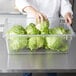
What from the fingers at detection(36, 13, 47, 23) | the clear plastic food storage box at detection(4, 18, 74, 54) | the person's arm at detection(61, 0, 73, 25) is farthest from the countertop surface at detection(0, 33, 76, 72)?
the person's arm at detection(61, 0, 73, 25)

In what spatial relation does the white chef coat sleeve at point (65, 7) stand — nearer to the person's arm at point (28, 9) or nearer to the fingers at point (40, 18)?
the person's arm at point (28, 9)

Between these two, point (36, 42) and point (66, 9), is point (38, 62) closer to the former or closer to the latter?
point (36, 42)

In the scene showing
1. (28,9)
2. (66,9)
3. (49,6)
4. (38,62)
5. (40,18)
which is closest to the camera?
(38,62)

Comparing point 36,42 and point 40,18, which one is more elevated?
point 40,18

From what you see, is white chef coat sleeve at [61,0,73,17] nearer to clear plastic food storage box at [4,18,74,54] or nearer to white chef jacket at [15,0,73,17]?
white chef jacket at [15,0,73,17]

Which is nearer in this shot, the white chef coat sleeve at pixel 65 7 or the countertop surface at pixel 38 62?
the countertop surface at pixel 38 62

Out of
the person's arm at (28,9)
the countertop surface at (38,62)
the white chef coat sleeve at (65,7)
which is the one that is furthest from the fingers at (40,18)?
the white chef coat sleeve at (65,7)

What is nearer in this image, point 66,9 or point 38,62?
point 38,62

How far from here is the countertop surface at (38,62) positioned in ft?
3.04

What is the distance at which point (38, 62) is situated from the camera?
100 centimetres

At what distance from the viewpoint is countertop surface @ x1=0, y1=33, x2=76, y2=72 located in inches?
36.5

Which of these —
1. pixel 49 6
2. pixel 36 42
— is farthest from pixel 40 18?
pixel 49 6

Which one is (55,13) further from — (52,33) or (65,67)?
(65,67)

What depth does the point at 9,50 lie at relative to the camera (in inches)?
41.8
